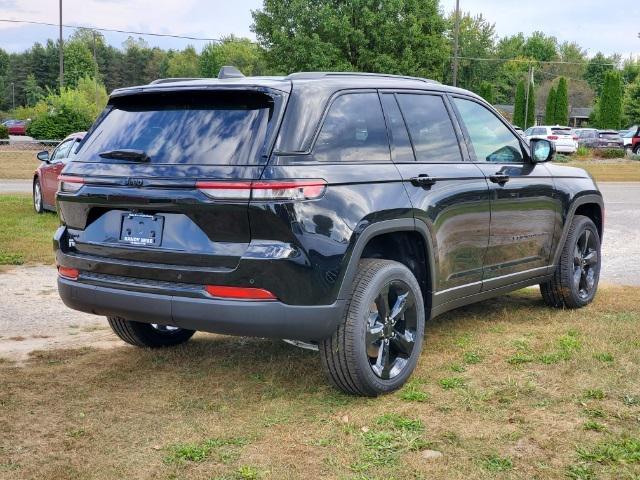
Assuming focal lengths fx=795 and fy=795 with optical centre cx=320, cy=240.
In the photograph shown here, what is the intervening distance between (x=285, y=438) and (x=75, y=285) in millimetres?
1570

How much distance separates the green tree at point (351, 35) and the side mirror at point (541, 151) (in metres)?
38.0

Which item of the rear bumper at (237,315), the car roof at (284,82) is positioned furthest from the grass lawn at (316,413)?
the car roof at (284,82)

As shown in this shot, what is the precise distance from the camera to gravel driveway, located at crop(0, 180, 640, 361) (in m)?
5.86

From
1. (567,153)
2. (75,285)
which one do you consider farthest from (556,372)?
(567,153)

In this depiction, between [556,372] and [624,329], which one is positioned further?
[624,329]

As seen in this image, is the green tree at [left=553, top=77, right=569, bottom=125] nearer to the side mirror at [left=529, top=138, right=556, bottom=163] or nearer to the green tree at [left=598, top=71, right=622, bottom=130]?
the green tree at [left=598, top=71, right=622, bottom=130]

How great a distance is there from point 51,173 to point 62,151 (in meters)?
0.55

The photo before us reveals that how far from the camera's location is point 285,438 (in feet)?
12.8

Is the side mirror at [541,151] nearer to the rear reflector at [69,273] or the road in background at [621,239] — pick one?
the road in background at [621,239]

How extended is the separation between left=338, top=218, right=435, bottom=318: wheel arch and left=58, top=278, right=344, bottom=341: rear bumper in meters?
0.47

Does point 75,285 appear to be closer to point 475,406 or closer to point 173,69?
point 475,406

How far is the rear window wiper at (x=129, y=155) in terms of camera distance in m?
4.32

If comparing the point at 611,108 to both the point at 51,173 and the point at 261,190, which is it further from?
the point at 261,190

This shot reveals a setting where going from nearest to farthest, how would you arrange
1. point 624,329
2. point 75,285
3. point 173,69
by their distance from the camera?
1. point 75,285
2. point 624,329
3. point 173,69
